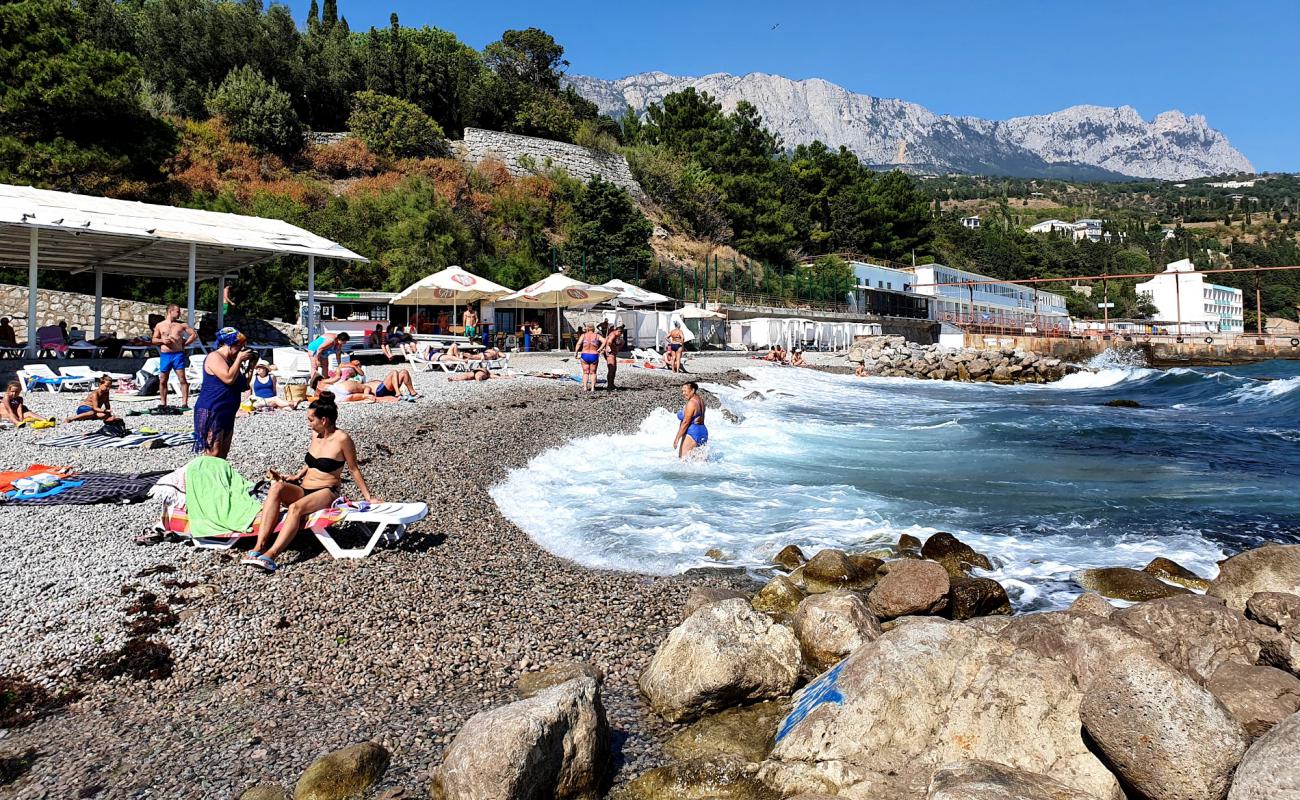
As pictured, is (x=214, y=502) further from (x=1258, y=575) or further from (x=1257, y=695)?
(x=1258, y=575)

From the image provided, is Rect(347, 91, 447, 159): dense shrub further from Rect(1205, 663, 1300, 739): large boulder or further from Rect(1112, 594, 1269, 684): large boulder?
Rect(1205, 663, 1300, 739): large boulder

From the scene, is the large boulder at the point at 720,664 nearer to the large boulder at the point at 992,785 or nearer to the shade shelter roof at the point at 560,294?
the large boulder at the point at 992,785

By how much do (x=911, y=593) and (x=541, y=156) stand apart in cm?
4478

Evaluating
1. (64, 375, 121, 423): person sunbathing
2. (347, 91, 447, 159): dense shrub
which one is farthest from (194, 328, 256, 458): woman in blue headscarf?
(347, 91, 447, 159): dense shrub

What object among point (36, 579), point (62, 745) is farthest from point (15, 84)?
point (62, 745)

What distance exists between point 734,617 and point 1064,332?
5585 cm

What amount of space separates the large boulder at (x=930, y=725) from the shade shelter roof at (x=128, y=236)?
15019 millimetres

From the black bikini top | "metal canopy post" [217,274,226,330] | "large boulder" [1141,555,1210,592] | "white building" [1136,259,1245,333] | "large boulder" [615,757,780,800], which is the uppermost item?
"white building" [1136,259,1245,333]

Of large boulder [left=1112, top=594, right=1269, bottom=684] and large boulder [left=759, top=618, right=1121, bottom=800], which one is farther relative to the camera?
large boulder [left=1112, top=594, right=1269, bottom=684]

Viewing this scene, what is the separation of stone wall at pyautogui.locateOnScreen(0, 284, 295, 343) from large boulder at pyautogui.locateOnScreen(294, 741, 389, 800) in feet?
58.6

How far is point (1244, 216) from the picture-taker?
516ft

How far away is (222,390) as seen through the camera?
22.9 ft

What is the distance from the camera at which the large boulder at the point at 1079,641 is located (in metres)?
3.67

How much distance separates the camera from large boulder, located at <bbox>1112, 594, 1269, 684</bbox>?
4.19 meters
